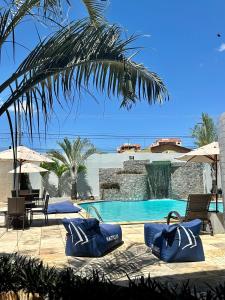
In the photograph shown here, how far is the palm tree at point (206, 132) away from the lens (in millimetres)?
29156

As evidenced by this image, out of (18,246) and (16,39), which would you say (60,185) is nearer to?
(18,246)

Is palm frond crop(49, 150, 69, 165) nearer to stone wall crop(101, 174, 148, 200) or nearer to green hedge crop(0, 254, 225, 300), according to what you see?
stone wall crop(101, 174, 148, 200)

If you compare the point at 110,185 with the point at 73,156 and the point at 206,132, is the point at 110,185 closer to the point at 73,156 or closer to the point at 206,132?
the point at 73,156

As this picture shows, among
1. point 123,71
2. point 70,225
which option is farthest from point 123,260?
point 123,71

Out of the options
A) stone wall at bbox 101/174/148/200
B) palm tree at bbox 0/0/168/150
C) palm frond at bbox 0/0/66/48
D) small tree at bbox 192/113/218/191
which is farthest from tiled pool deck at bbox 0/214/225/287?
small tree at bbox 192/113/218/191

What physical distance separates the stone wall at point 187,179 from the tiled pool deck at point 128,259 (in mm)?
17788

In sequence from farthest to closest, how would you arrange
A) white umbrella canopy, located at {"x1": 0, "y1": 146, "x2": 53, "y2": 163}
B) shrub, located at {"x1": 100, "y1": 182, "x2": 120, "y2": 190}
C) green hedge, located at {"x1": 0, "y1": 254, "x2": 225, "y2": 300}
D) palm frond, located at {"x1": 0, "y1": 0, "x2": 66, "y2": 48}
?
shrub, located at {"x1": 100, "y1": 182, "x2": 120, "y2": 190} < white umbrella canopy, located at {"x1": 0, "y1": 146, "x2": 53, "y2": 163} < palm frond, located at {"x1": 0, "y1": 0, "x2": 66, "y2": 48} < green hedge, located at {"x1": 0, "y1": 254, "x2": 225, "y2": 300}

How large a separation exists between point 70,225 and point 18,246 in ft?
5.56

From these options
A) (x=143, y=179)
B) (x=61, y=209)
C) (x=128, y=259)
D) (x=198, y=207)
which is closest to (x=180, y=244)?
(x=128, y=259)

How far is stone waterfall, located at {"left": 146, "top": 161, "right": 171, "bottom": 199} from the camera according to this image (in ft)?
87.8

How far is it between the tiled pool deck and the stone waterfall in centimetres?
1759

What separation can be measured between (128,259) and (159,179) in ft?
68.8

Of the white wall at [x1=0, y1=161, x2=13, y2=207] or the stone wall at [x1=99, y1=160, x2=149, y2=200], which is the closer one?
the white wall at [x1=0, y1=161, x2=13, y2=207]

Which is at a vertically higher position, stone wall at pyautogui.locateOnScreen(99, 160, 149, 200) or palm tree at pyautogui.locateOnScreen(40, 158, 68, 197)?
palm tree at pyautogui.locateOnScreen(40, 158, 68, 197)
